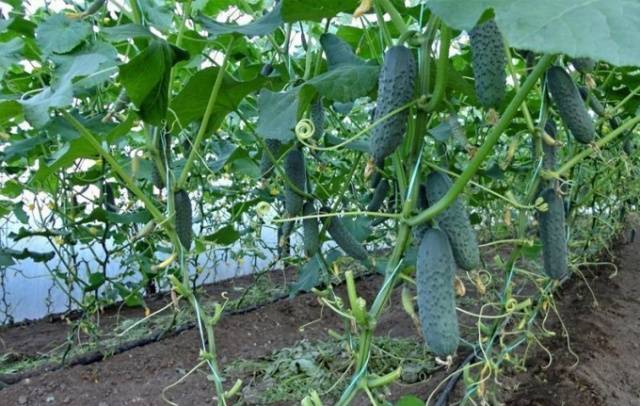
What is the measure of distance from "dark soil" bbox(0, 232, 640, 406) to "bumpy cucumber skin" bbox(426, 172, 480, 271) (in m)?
1.17

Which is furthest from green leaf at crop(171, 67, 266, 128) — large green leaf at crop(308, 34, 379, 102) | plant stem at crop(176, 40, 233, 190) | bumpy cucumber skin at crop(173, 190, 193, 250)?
large green leaf at crop(308, 34, 379, 102)

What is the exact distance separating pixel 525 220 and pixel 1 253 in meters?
2.67

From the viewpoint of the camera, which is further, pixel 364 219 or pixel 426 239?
pixel 364 219

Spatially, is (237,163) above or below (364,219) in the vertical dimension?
above

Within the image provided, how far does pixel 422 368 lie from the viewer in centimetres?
266

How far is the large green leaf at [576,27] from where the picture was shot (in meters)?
0.71

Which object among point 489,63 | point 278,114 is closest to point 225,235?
point 278,114

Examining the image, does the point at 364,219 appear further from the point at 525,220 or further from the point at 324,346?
the point at 525,220

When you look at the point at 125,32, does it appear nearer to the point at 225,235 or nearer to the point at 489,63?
the point at 489,63

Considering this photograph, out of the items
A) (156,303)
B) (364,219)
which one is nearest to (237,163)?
(364,219)

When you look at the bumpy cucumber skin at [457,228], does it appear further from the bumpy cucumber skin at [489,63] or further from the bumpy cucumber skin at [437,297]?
the bumpy cucumber skin at [489,63]

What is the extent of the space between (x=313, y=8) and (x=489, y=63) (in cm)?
51

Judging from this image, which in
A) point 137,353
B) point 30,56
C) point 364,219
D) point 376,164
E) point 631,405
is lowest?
point 631,405

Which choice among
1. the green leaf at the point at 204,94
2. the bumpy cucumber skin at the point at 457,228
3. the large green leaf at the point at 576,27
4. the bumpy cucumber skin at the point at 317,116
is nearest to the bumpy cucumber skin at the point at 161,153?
the green leaf at the point at 204,94
